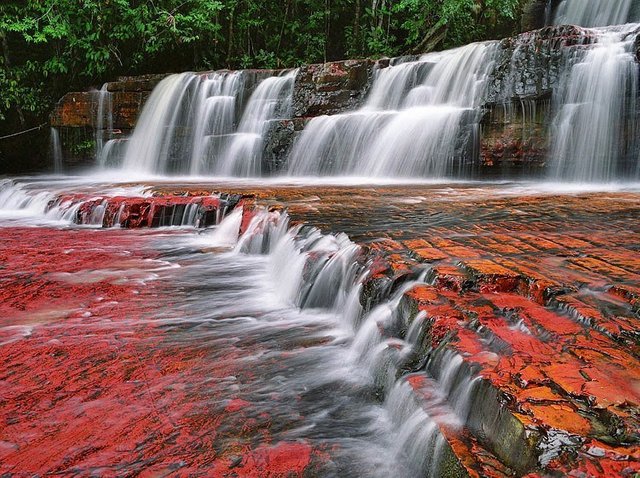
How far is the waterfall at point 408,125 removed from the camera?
9492 mm

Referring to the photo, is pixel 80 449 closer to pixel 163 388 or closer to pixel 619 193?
pixel 163 388

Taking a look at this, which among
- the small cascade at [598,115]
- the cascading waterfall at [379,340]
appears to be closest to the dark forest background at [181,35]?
the small cascade at [598,115]

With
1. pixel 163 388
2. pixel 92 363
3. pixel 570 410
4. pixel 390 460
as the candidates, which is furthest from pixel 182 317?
pixel 570 410

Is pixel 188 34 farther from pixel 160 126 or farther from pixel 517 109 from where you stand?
pixel 517 109

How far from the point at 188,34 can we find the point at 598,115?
35.3ft

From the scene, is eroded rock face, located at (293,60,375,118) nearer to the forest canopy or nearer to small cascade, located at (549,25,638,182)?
the forest canopy

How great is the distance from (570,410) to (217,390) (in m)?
1.67

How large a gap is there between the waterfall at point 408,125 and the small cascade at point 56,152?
7.26 m

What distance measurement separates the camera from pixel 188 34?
1473cm

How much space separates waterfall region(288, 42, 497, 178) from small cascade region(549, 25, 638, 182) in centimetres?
143

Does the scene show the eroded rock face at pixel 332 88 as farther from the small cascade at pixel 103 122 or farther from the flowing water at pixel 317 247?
the small cascade at pixel 103 122

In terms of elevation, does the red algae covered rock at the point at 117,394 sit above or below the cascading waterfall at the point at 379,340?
below

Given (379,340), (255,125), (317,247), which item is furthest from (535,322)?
(255,125)

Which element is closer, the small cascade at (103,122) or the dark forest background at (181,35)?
the small cascade at (103,122)
